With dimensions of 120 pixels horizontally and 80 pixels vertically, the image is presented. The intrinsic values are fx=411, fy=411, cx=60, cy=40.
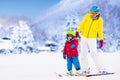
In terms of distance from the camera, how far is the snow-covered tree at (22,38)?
65.7ft

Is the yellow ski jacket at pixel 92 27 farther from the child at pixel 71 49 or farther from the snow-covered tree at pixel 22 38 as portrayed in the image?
the snow-covered tree at pixel 22 38

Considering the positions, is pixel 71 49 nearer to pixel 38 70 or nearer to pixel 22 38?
pixel 38 70

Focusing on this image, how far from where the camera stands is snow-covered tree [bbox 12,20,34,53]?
20.0 metres

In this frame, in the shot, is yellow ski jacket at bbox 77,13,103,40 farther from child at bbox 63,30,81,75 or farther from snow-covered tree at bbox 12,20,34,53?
snow-covered tree at bbox 12,20,34,53

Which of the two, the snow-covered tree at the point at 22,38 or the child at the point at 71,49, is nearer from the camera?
the child at the point at 71,49

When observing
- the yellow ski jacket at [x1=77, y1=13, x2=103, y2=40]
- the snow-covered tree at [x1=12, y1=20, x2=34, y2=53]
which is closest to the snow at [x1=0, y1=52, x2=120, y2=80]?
the yellow ski jacket at [x1=77, y1=13, x2=103, y2=40]

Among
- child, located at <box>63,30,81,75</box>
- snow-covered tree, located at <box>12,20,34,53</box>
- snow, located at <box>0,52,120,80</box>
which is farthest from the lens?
snow-covered tree, located at <box>12,20,34,53</box>

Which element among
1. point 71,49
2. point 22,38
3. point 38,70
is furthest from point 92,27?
point 22,38

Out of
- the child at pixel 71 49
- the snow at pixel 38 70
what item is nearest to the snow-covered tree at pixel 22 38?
the snow at pixel 38 70

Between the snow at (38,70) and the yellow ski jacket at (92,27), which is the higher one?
the yellow ski jacket at (92,27)

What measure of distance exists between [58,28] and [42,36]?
1.82 m

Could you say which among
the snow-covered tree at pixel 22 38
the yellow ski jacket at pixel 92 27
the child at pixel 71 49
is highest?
the snow-covered tree at pixel 22 38

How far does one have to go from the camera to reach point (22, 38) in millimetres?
21312

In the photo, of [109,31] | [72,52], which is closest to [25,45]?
[109,31]
